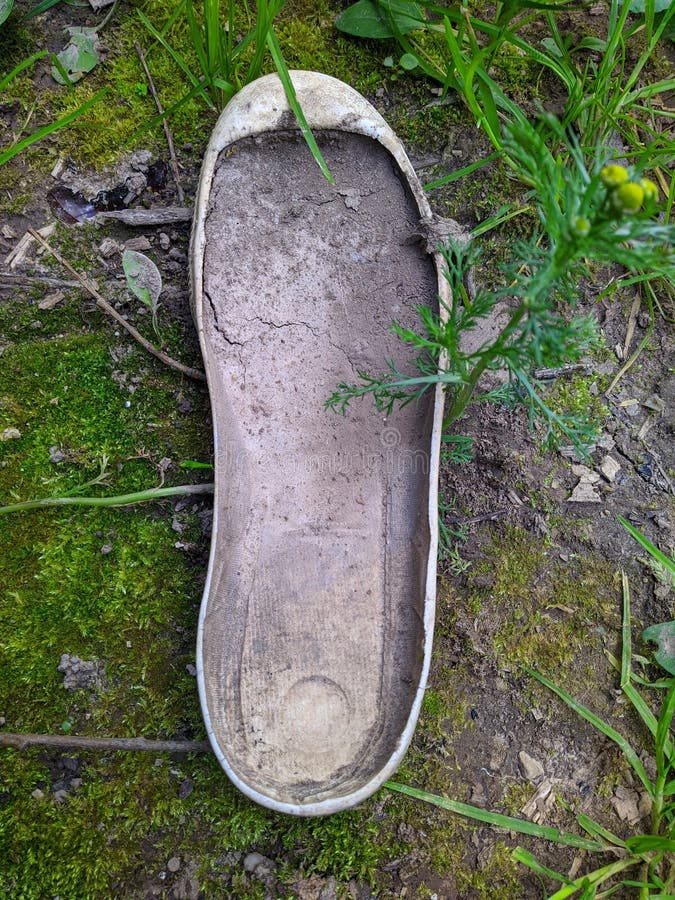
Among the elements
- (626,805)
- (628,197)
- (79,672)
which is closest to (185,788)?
(79,672)

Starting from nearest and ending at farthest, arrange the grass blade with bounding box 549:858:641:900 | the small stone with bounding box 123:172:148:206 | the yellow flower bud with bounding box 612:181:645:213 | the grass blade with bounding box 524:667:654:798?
the yellow flower bud with bounding box 612:181:645:213, the grass blade with bounding box 549:858:641:900, the grass blade with bounding box 524:667:654:798, the small stone with bounding box 123:172:148:206

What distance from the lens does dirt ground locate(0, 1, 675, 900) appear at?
1.47 meters

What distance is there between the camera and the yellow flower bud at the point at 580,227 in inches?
36.9

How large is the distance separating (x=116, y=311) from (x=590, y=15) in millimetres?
1556

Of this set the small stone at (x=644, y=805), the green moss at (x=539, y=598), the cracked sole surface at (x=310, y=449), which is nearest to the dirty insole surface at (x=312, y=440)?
the cracked sole surface at (x=310, y=449)

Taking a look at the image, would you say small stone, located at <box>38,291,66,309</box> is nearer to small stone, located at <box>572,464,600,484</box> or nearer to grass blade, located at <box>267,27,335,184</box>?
grass blade, located at <box>267,27,335,184</box>

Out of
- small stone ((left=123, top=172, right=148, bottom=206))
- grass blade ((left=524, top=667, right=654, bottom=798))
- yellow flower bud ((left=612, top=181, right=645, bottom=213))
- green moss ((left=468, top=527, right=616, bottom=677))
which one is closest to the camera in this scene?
yellow flower bud ((left=612, top=181, right=645, bottom=213))

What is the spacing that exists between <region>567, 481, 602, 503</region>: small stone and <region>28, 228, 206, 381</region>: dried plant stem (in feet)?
3.24

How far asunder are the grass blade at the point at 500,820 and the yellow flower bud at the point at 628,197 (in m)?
1.27

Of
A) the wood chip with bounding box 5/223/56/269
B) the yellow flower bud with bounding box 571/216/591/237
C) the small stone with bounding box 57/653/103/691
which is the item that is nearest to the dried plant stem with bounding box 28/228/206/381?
the wood chip with bounding box 5/223/56/269

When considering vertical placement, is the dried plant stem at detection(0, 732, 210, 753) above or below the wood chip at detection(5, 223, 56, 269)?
below

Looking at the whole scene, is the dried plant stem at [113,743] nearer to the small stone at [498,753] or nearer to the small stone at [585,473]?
the small stone at [498,753]

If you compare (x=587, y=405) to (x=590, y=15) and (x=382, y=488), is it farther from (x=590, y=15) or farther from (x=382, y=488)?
(x=590, y=15)

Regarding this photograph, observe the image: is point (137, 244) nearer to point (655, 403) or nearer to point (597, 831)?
point (655, 403)
